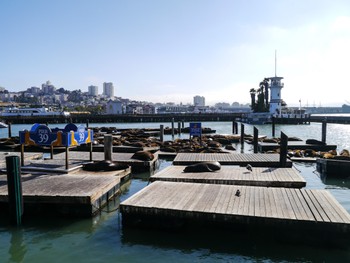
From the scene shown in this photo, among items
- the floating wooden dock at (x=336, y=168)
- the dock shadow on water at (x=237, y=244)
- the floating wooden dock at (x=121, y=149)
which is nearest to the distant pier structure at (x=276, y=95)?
the floating wooden dock at (x=121, y=149)

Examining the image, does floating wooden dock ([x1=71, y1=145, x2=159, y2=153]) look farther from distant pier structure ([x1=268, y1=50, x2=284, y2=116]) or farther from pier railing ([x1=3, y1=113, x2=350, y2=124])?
distant pier structure ([x1=268, y1=50, x2=284, y2=116])

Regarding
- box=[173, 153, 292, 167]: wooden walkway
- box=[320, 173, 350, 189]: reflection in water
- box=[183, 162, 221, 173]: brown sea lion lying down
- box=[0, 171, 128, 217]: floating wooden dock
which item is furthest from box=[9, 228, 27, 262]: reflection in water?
box=[320, 173, 350, 189]: reflection in water

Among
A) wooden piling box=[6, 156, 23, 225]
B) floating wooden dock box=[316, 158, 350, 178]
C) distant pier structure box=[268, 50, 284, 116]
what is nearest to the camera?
wooden piling box=[6, 156, 23, 225]

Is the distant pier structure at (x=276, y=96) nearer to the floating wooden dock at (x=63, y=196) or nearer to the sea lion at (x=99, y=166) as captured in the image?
the sea lion at (x=99, y=166)

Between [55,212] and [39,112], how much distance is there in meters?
79.6

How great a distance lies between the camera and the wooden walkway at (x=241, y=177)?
10.4 metres

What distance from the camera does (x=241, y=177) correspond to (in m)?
10.8

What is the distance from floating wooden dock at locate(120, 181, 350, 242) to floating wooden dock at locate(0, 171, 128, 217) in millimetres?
1251

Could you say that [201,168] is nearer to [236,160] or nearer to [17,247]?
[236,160]

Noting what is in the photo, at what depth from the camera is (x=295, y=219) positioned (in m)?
6.79

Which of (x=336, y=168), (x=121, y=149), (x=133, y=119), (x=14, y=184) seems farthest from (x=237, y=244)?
(x=133, y=119)

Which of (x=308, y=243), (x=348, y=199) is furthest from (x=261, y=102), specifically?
(x=308, y=243)

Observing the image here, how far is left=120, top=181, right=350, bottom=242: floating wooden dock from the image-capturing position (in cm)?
681

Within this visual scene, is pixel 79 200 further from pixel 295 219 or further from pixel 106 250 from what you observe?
pixel 295 219
